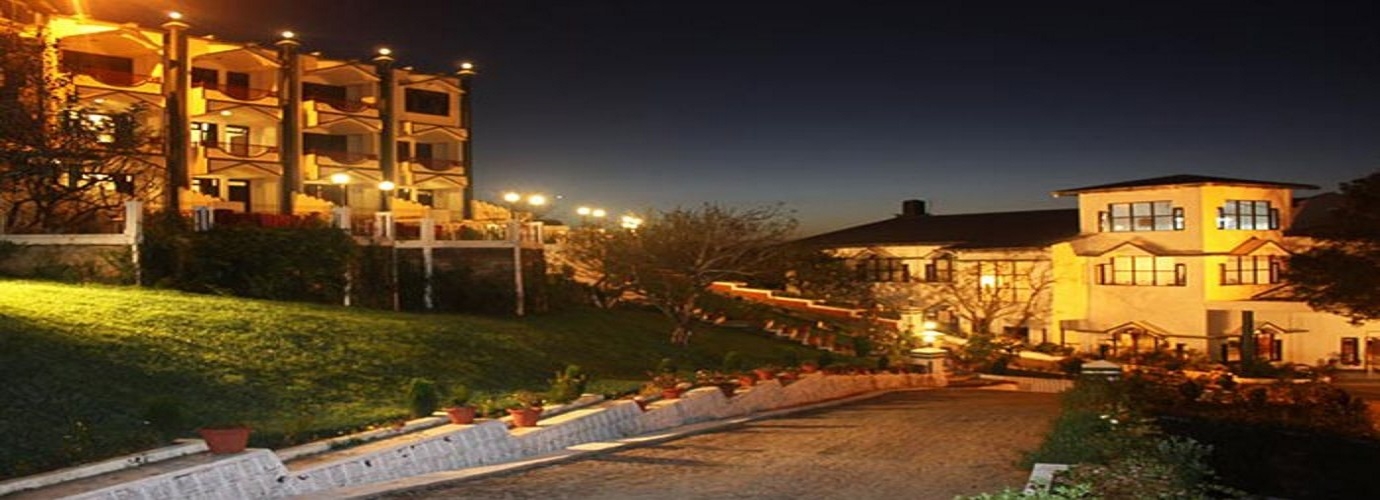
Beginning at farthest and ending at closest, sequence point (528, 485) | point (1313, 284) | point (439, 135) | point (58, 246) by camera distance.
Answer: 1. point (439, 135)
2. point (1313, 284)
3. point (58, 246)
4. point (528, 485)

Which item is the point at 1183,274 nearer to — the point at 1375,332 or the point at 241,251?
the point at 1375,332

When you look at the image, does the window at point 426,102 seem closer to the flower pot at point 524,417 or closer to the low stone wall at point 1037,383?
the low stone wall at point 1037,383

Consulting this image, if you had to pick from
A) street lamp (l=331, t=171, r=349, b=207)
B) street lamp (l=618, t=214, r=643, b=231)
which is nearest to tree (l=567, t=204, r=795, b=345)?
street lamp (l=618, t=214, r=643, b=231)

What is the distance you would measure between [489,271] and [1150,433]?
2168 centimetres

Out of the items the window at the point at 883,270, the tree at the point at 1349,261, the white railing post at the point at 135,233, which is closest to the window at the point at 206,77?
the white railing post at the point at 135,233

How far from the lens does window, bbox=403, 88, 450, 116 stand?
4897 centimetres

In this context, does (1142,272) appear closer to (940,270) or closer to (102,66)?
(940,270)

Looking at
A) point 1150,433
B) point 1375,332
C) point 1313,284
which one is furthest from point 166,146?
point 1375,332

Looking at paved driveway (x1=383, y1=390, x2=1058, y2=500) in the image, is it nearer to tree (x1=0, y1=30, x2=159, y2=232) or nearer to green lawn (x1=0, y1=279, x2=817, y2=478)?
green lawn (x1=0, y1=279, x2=817, y2=478)

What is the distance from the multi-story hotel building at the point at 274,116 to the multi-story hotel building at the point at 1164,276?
75.0 feet

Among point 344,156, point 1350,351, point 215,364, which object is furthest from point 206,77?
point 1350,351

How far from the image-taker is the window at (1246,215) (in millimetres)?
46906

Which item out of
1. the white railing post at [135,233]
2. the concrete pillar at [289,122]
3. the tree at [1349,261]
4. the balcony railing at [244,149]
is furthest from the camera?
the concrete pillar at [289,122]

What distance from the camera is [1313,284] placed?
36.5 meters
